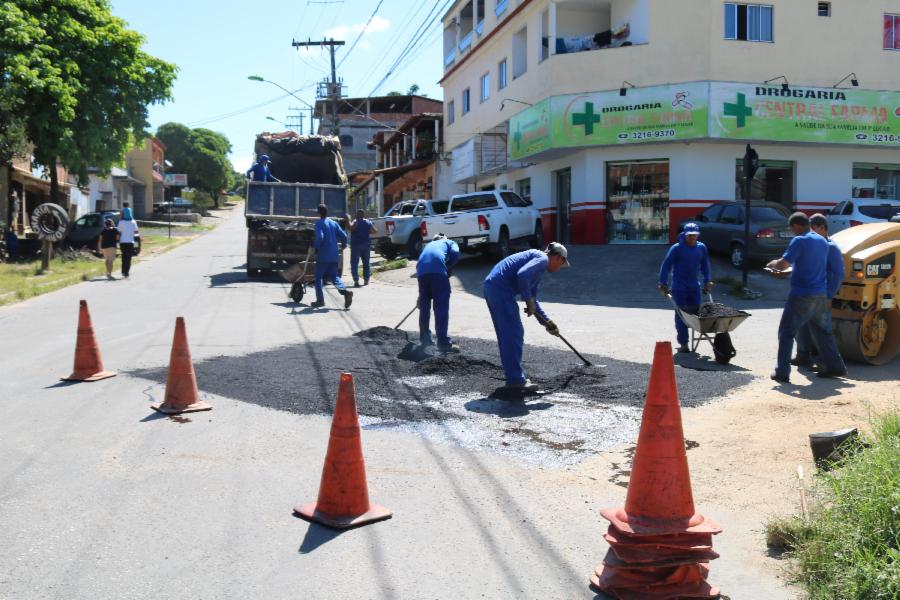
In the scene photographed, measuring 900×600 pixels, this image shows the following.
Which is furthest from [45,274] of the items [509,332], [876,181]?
[876,181]

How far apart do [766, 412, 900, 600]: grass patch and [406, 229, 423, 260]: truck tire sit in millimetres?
21900

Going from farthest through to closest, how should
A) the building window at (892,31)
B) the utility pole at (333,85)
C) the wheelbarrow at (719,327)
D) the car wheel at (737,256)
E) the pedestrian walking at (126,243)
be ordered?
the utility pole at (333,85)
the building window at (892,31)
the pedestrian walking at (126,243)
the car wheel at (737,256)
the wheelbarrow at (719,327)

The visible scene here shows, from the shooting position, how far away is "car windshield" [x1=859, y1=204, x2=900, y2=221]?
20734mm

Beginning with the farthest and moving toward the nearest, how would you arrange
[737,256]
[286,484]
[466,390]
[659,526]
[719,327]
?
[737,256] < [719,327] < [466,390] < [286,484] < [659,526]

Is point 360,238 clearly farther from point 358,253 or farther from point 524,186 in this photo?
point 524,186

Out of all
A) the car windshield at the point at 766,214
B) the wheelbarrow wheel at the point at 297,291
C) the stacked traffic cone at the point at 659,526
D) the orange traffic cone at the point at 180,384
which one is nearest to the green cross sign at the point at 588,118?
the car windshield at the point at 766,214

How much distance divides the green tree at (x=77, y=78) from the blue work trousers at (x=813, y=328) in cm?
2169

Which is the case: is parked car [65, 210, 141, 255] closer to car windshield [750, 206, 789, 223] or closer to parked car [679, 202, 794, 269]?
parked car [679, 202, 794, 269]

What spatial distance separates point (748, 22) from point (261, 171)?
1471 cm

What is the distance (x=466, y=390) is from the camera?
334 inches

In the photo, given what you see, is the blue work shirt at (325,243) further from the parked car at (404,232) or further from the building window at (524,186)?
the building window at (524,186)

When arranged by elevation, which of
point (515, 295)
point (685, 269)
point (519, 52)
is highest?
point (519, 52)

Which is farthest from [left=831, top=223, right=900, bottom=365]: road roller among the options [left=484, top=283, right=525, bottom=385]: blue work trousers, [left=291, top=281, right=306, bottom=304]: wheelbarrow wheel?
[left=291, top=281, right=306, bottom=304]: wheelbarrow wheel

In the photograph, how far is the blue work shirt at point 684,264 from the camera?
1057 centimetres
